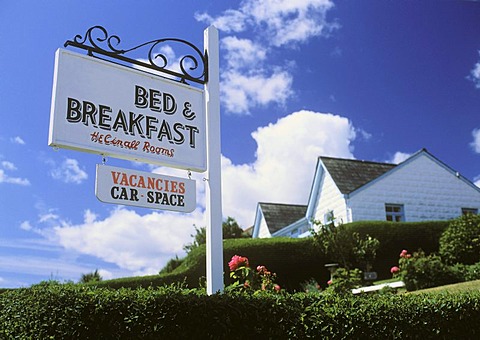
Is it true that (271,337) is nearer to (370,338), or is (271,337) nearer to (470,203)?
(370,338)

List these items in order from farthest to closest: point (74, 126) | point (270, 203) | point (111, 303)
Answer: point (270, 203) < point (74, 126) < point (111, 303)

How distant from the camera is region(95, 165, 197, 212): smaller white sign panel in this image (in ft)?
19.9

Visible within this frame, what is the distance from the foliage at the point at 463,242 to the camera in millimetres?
19953

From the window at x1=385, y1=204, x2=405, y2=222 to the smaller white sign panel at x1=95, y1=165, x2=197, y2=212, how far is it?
20.6m

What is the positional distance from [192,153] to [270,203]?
92.6 feet

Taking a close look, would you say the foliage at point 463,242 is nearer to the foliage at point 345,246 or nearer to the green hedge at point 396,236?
the green hedge at point 396,236

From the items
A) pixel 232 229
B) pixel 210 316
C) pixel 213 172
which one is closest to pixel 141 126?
pixel 213 172

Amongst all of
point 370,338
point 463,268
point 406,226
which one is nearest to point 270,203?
point 406,226

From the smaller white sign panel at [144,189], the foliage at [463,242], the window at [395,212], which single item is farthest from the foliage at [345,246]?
the smaller white sign panel at [144,189]

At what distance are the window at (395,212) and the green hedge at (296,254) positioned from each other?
7.74ft

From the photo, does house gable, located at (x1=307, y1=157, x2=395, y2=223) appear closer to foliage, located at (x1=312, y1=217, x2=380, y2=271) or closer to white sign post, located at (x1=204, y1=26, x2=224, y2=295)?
foliage, located at (x1=312, y1=217, x2=380, y2=271)

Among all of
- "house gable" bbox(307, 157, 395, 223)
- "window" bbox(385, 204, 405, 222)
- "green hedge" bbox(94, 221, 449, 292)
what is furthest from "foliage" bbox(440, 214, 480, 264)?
"house gable" bbox(307, 157, 395, 223)

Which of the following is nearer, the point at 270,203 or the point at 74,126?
the point at 74,126

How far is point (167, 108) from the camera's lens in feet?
22.5
